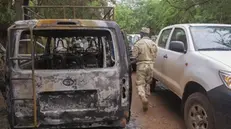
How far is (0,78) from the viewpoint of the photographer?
22.8 ft

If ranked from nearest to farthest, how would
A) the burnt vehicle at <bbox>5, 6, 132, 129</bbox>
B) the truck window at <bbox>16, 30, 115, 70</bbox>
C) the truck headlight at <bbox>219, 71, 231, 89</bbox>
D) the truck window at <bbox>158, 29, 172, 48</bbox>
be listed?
the burnt vehicle at <bbox>5, 6, 132, 129</bbox> → the truck headlight at <bbox>219, 71, 231, 89</bbox> → the truck window at <bbox>16, 30, 115, 70</bbox> → the truck window at <bbox>158, 29, 172, 48</bbox>

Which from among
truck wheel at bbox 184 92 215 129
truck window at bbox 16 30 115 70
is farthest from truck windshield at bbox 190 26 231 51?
truck window at bbox 16 30 115 70

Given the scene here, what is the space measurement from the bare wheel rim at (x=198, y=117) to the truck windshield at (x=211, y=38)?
1.12 m

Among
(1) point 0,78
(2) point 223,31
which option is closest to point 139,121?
(2) point 223,31

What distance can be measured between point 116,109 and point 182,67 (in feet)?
6.14

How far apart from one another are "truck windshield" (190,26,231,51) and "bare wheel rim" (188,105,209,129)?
112 centimetres

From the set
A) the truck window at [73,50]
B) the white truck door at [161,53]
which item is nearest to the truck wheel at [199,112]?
the truck window at [73,50]

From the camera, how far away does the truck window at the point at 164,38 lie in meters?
7.54

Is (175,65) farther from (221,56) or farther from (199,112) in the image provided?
(199,112)

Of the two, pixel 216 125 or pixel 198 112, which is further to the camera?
pixel 198 112

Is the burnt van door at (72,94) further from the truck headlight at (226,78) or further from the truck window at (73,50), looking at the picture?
the truck headlight at (226,78)

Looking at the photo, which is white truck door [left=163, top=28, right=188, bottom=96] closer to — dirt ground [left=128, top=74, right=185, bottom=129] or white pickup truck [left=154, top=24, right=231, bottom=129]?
white pickup truck [left=154, top=24, right=231, bottom=129]

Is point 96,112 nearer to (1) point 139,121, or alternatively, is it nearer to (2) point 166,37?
(1) point 139,121

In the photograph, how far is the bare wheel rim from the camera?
4.57 meters
